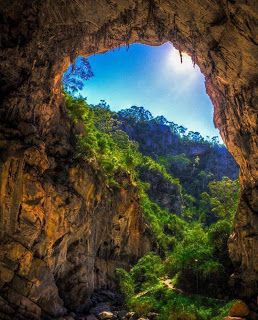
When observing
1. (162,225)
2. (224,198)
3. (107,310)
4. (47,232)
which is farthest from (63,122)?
(162,225)

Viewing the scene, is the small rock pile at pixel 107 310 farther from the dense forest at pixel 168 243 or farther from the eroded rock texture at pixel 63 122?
the eroded rock texture at pixel 63 122

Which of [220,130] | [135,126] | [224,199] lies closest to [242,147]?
[220,130]

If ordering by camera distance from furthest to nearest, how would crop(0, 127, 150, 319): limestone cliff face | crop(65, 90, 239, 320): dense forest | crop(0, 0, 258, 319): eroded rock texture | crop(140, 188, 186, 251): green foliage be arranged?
1. crop(140, 188, 186, 251): green foliage
2. crop(65, 90, 239, 320): dense forest
3. crop(0, 127, 150, 319): limestone cliff face
4. crop(0, 0, 258, 319): eroded rock texture

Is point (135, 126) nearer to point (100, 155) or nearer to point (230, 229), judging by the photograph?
point (100, 155)

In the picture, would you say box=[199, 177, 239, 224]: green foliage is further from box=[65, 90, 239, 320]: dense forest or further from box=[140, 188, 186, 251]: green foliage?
box=[140, 188, 186, 251]: green foliage

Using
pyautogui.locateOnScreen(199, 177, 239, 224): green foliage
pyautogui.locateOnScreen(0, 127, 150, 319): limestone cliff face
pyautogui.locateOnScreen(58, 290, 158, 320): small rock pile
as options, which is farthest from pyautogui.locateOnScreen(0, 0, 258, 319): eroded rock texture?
pyautogui.locateOnScreen(199, 177, 239, 224): green foliage

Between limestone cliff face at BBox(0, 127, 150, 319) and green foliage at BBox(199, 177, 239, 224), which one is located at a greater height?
green foliage at BBox(199, 177, 239, 224)

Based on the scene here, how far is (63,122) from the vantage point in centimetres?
2230

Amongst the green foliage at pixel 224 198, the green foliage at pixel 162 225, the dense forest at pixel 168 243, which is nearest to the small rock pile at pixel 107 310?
the dense forest at pixel 168 243

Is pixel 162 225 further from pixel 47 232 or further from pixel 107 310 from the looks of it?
pixel 47 232

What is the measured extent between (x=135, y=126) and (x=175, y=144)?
35.7 feet

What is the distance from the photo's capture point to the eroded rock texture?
1546 centimetres

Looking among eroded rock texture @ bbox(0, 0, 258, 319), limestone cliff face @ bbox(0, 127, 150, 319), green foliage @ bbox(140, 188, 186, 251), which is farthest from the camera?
green foliage @ bbox(140, 188, 186, 251)

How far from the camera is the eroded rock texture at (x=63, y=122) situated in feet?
50.7
